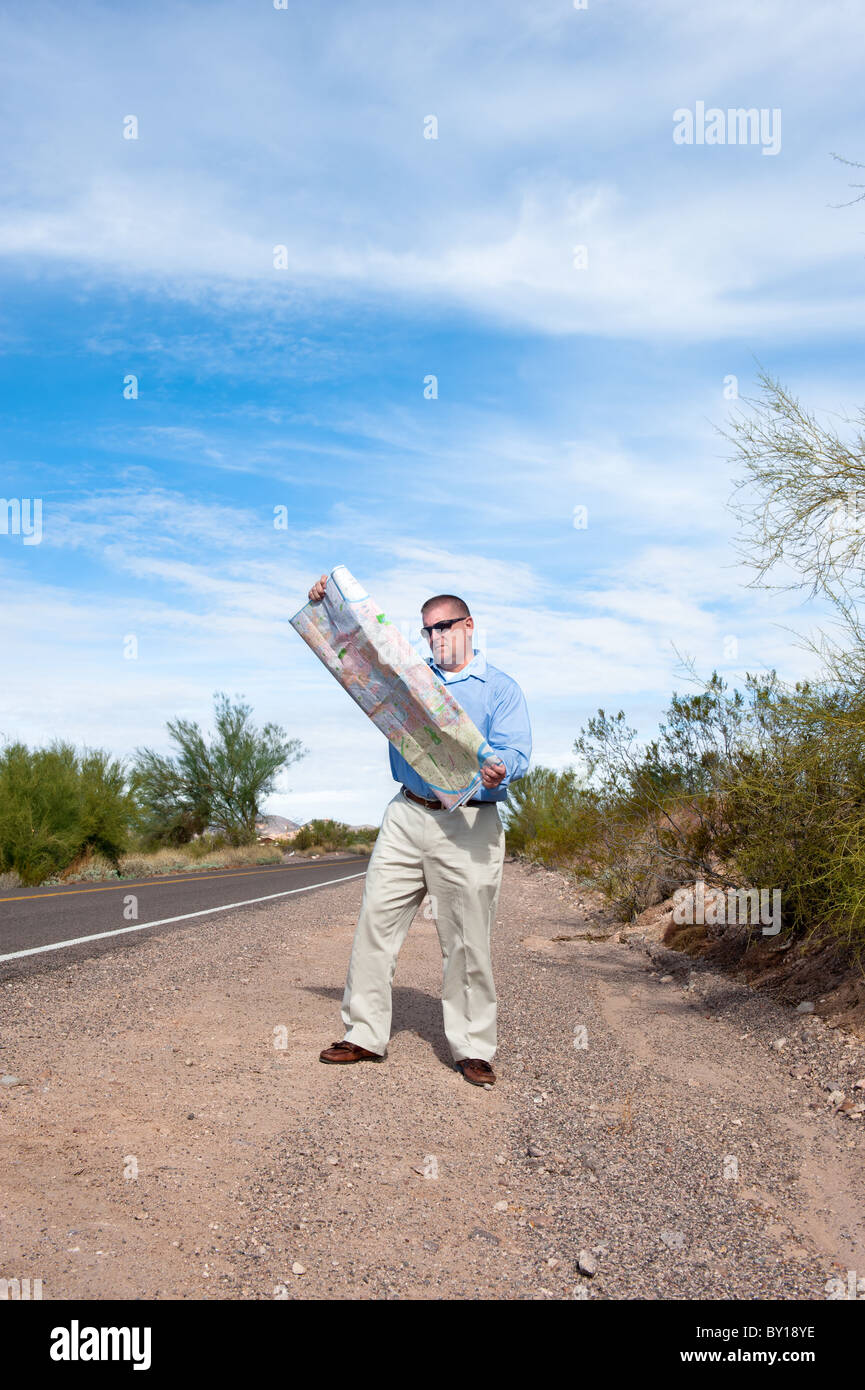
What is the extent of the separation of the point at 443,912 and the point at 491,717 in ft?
3.15

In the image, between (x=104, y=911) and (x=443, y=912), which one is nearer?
(x=443, y=912)

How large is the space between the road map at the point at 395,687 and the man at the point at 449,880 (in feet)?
0.55

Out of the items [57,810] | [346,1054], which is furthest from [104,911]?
[57,810]

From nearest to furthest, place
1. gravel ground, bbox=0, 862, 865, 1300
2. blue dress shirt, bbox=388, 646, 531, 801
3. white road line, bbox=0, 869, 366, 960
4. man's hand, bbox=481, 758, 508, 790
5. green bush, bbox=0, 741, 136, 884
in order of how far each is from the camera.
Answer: gravel ground, bbox=0, 862, 865, 1300
man's hand, bbox=481, 758, 508, 790
blue dress shirt, bbox=388, 646, 531, 801
white road line, bbox=0, 869, 366, 960
green bush, bbox=0, 741, 136, 884

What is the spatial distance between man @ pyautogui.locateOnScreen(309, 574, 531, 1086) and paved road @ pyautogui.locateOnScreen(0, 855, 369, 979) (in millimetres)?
3300

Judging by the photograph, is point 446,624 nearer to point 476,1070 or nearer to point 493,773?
point 493,773

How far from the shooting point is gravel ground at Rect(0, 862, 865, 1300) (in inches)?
117

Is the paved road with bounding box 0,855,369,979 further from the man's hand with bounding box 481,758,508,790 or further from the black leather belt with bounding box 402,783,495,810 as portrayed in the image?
the man's hand with bounding box 481,758,508,790

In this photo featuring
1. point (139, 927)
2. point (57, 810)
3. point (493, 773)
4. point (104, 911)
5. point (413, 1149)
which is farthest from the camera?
A: point (57, 810)

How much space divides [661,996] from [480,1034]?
3.14m

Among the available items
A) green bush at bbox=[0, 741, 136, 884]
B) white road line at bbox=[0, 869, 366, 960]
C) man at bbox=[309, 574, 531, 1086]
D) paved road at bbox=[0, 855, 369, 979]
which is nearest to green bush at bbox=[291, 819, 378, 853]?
green bush at bbox=[0, 741, 136, 884]

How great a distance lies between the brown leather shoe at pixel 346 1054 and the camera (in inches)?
186

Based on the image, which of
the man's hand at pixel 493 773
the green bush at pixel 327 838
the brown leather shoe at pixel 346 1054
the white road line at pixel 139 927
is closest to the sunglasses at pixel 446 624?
the man's hand at pixel 493 773

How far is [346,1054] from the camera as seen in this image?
474 centimetres
